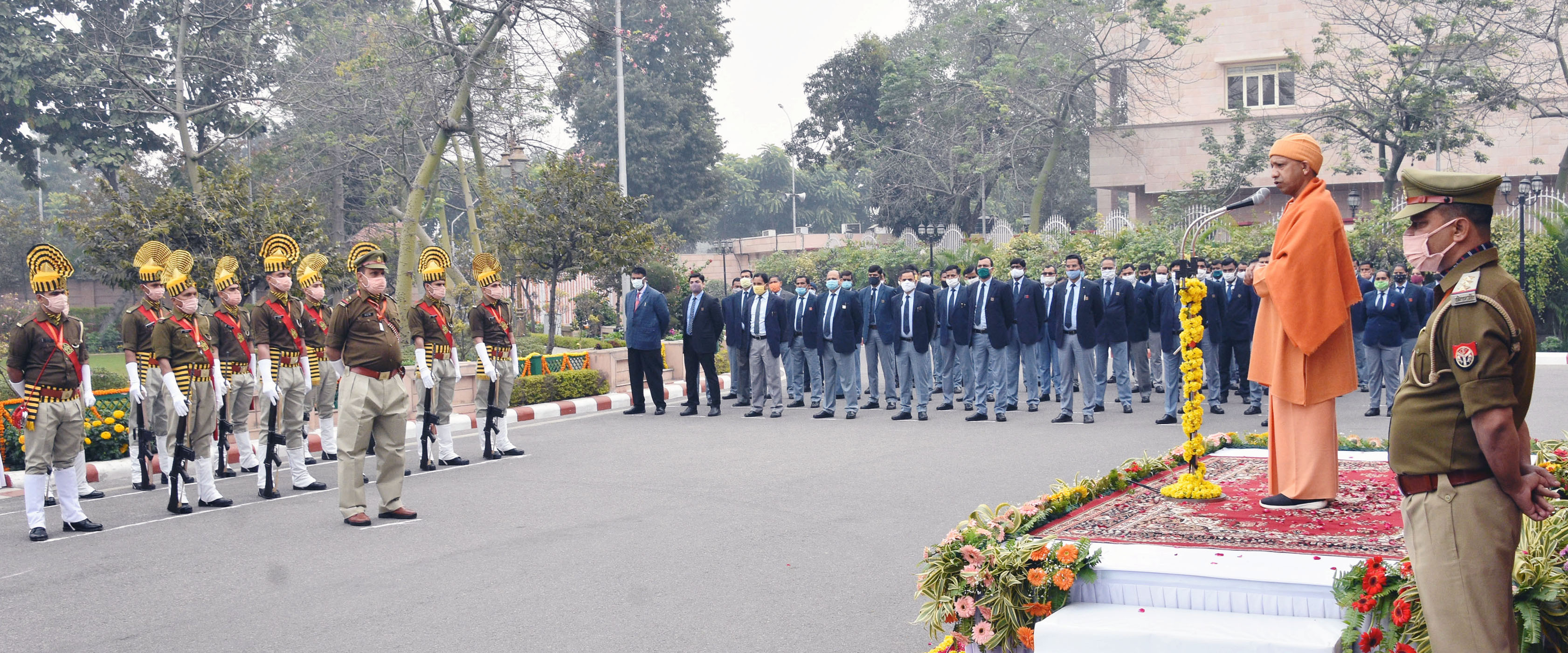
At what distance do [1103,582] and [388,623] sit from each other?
137 inches

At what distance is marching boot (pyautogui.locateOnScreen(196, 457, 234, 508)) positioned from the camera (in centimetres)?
897

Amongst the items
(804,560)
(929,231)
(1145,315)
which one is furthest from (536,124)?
(804,560)

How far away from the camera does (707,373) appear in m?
15.2

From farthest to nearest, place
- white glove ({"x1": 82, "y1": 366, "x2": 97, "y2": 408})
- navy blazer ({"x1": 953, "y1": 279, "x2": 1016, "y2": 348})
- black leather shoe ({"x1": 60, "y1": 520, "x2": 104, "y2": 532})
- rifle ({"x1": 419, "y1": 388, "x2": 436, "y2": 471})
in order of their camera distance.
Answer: navy blazer ({"x1": 953, "y1": 279, "x2": 1016, "y2": 348})
rifle ({"x1": 419, "y1": 388, "x2": 436, "y2": 471})
white glove ({"x1": 82, "y1": 366, "x2": 97, "y2": 408})
black leather shoe ({"x1": 60, "y1": 520, "x2": 104, "y2": 532})

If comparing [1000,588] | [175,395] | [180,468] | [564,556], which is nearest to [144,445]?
[180,468]

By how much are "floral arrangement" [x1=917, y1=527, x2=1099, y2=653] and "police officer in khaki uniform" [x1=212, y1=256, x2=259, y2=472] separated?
7.32m

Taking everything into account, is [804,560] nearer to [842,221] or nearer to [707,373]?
[707,373]

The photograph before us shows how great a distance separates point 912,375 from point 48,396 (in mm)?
9053

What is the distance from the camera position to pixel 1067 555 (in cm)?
459

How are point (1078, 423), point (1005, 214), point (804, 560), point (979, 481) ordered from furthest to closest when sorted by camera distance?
point (1005, 214)
point (1078, 423)
point (979, 481)
point (804, 560)

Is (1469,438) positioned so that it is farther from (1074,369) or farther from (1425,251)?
(1074,369)

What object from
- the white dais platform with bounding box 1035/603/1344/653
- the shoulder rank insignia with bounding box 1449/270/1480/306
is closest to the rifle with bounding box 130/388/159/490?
the white dais platform with bounding box 1035/603/1344/653

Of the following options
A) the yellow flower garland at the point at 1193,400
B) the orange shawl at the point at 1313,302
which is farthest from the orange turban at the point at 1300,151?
the yellow flower garland at the point at 1193,400

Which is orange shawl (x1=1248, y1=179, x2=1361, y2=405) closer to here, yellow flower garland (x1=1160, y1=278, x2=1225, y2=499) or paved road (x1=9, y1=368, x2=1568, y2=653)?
yellow flower garland (x1=1160, y1=278, x2=1225, y2=499)
